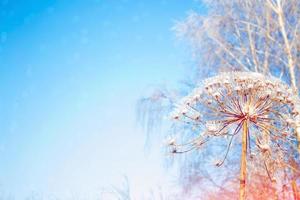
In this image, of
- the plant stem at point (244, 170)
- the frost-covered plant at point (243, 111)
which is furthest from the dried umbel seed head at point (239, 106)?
the plant stem at point (244, 170)

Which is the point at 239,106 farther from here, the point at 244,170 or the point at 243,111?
the point at 244,170

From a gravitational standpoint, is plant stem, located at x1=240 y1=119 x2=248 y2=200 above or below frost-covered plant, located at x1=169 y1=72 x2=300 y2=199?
below

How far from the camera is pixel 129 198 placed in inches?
1066

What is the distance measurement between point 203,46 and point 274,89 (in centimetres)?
813

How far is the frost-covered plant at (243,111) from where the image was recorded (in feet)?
14.5

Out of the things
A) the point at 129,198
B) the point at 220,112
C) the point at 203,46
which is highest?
the point at 203,46

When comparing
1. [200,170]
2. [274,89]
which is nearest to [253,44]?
[200,170]

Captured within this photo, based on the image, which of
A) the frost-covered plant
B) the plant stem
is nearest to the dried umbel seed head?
the frost-covered plant

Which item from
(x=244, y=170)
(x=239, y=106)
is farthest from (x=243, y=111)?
(x=244, y=170)

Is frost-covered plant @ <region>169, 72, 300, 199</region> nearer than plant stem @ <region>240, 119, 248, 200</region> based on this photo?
No

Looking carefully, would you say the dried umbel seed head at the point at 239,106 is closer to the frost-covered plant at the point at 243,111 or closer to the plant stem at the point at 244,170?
the frost-covered plant at the point at 243,111

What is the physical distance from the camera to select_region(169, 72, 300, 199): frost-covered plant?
4.43 meters

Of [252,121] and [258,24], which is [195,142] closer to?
[252,121]

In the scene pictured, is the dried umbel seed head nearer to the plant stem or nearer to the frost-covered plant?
the frost-covered plant
